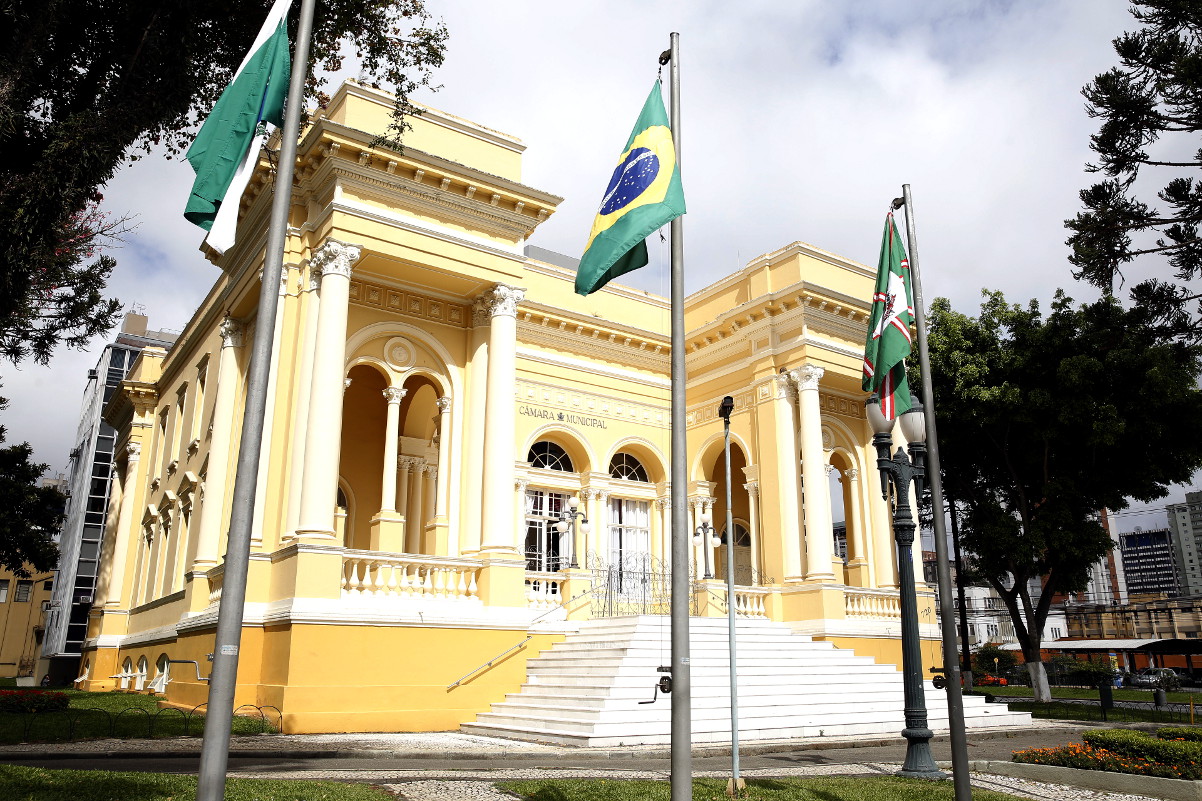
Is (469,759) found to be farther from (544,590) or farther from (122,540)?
(122,540)

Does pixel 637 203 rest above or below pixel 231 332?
below

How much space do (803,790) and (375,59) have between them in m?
9.76

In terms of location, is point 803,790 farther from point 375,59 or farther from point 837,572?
point 837,572

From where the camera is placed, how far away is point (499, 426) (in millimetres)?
16562

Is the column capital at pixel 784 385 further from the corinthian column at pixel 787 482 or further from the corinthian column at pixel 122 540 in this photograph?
the corinthian column at pixel 122 540

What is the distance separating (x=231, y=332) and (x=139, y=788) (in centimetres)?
1358

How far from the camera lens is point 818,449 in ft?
69.0

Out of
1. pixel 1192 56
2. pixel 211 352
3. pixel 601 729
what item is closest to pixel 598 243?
pixel 601 729

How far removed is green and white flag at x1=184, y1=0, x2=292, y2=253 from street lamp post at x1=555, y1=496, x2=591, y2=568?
1434cm

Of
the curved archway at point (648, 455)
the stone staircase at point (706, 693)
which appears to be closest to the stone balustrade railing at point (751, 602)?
the stone staircase at point (706, 693)

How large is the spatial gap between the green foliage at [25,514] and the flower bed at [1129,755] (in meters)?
27.2

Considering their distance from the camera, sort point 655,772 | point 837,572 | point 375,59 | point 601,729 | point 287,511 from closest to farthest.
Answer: point 655,772 < point 375,59 < point 601,729 < point 287,511 < point 837,572

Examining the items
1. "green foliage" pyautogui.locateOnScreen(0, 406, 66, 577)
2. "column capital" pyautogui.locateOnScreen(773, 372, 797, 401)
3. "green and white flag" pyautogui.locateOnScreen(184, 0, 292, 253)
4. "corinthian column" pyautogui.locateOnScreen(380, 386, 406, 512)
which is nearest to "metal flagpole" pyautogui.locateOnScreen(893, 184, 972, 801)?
"green and white flag" pyautogui.locateOnScreen(184, 0, 292, 253)

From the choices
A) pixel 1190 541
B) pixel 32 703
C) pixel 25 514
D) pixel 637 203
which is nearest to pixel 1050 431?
pixel 637 203
